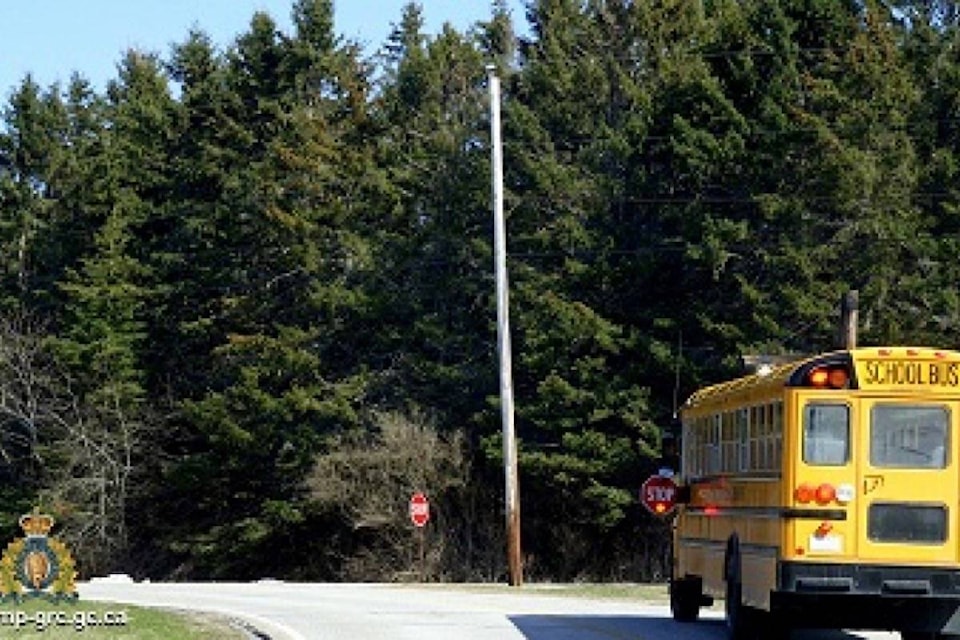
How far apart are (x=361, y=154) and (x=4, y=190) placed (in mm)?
14895

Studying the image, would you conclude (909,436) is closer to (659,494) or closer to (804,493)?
(804,493)

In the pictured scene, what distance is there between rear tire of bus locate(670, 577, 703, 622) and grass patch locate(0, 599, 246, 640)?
589cm

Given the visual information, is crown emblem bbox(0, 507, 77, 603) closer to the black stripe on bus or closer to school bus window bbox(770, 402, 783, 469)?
the black stripe on bus

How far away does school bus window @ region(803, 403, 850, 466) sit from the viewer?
64.3ft

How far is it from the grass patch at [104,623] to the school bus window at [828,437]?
8275mm

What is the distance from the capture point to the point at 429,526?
182 ft

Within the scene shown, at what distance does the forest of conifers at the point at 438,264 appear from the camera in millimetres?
51688

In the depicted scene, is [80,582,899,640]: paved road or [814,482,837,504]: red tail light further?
[80,582,899,640]: paved road

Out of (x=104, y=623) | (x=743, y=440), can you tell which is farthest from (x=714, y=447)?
(x=104, y=623)

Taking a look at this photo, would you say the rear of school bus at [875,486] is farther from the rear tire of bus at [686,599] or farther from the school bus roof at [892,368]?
the rear tire of bus at [686,599]

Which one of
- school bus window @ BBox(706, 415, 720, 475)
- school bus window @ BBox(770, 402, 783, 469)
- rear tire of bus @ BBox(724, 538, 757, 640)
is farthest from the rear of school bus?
school bus window @ BBox(706, 415, 720, 475)

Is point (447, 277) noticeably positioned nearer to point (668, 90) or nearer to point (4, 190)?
point (668, 90)

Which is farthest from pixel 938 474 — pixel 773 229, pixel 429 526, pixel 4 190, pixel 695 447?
pixel 4 190

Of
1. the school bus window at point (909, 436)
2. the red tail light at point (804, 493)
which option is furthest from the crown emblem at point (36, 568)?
the school bus window at point (909, 436)
